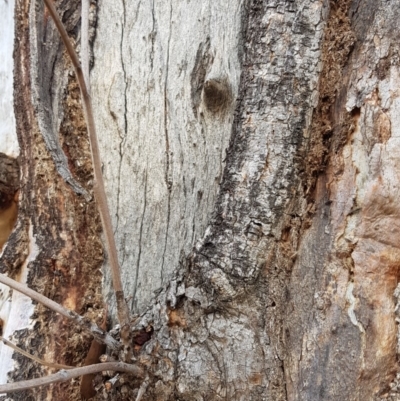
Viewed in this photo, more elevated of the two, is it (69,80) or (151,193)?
(69,80)

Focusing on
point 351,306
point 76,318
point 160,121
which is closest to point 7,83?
point 160,121

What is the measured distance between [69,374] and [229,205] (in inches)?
14.6

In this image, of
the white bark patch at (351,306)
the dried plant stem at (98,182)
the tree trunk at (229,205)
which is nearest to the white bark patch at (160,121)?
the tree trunk at (229,205)

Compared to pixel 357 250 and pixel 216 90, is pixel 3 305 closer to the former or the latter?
pixel 216 90

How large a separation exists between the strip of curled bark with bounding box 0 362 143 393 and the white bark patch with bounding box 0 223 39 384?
0.26m

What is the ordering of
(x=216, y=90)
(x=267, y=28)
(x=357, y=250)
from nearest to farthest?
1. (x=357, y=250)
2. (x=267, y=28)
3. (x=216, y=90)

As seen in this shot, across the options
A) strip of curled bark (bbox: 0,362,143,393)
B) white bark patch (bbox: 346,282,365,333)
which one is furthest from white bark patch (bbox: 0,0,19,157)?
white bark patch (bbox: 346,282,365,333)

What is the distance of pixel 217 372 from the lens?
2.96 feet

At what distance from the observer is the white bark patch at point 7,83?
131cm

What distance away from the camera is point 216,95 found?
1.08 m

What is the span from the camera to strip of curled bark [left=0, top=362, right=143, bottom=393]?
0.67m

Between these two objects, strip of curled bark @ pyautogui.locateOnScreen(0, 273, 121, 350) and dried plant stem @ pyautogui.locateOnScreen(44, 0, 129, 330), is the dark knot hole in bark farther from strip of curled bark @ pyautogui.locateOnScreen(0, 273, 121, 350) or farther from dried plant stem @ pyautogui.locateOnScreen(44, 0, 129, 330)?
strip of curled bark @ pyautogui.locateOnScreen(0, 273, 121, 350)

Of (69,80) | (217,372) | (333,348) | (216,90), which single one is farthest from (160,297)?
(69,80)

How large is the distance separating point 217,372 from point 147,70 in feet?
2.19
